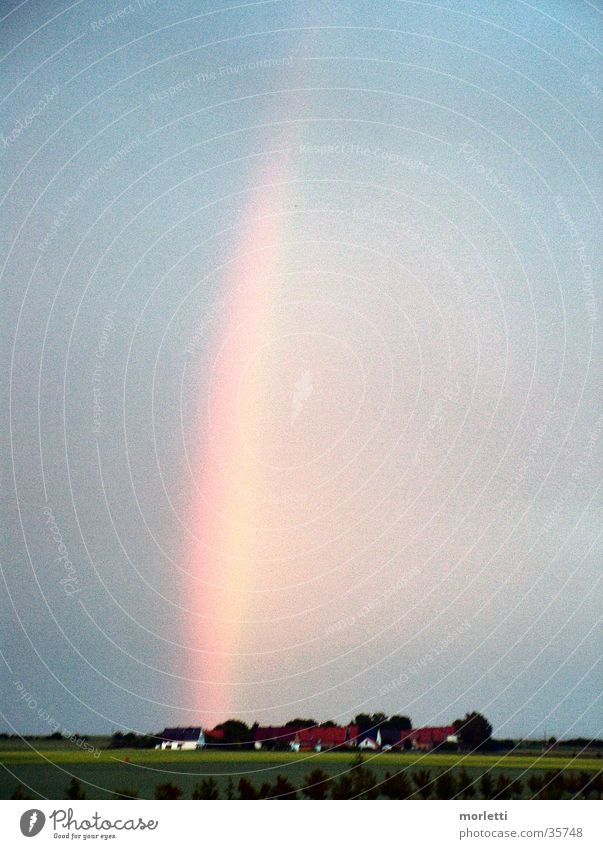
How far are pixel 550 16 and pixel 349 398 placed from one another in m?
1.83

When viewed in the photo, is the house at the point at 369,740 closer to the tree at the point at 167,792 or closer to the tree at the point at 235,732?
the tree at the point at 235,732

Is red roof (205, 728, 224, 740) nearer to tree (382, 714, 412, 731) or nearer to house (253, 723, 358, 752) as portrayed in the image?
house (253, 723, 358, 752)

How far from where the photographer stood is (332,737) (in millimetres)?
3752

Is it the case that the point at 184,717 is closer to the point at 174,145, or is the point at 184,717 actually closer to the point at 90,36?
the point at 174,145

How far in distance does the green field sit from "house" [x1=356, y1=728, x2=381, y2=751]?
0.04 metres

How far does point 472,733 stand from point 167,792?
1218 mm

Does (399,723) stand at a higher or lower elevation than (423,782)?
higher

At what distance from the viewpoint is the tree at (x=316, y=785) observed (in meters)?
3.70

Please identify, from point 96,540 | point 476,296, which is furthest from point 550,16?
point 96,540

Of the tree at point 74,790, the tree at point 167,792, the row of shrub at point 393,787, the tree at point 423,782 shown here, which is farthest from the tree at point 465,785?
the tree at point 74,790

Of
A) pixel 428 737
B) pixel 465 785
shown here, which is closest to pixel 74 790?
pixel 428 737

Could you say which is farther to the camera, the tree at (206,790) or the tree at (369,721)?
the tree at (369,721)

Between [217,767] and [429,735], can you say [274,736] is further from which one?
[429,735]

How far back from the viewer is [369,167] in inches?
157
